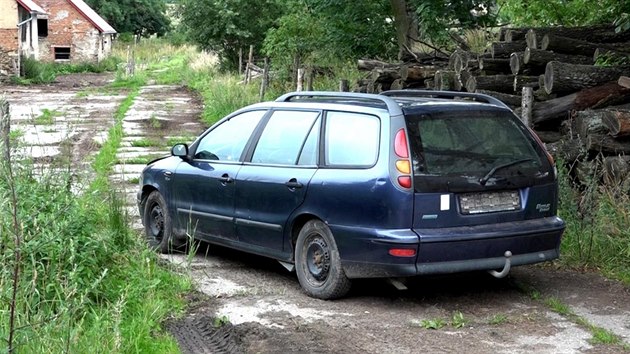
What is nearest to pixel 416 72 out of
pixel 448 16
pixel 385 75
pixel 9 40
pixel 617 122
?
pixel 385 75

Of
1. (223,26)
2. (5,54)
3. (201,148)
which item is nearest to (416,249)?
(201,148)

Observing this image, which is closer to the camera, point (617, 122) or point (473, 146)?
point (473, 146)

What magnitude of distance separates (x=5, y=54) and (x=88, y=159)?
33079 millimetres

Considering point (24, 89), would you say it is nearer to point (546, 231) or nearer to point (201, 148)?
point (201, 148)

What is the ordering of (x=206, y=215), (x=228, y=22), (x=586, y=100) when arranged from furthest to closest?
(x=228, y=22) < (x=586, y=100) < (x=206, y=215)

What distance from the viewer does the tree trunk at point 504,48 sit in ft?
47.3

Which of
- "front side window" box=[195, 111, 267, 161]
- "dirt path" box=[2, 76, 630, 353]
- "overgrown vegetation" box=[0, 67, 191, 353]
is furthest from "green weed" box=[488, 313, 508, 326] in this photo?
"front side window" box=[195, 111, 267, 161]

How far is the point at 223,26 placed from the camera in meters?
42.2

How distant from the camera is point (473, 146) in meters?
7.73

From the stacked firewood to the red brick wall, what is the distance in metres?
34.5

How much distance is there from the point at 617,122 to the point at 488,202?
10.4 ft

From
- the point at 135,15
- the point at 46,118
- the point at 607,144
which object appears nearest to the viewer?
the point at 607,144

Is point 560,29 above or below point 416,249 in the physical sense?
above

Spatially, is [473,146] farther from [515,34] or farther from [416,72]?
[416,72]
